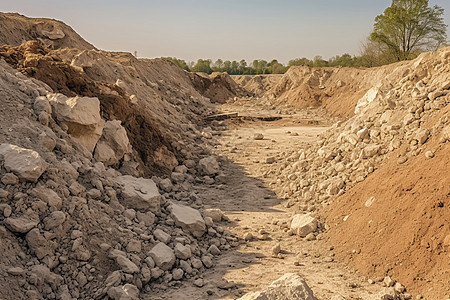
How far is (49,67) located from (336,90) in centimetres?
1842

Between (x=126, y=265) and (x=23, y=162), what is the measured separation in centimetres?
188

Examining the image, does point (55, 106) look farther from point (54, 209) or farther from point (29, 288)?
point (29, 288)

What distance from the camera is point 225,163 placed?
10461 millimetres

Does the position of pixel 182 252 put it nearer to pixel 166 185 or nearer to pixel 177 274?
pixel 177 274

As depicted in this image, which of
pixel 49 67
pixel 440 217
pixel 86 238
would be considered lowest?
pixel 86 238

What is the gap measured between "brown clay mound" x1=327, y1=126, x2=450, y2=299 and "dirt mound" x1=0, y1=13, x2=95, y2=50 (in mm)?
18610

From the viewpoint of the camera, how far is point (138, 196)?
20.6 ft

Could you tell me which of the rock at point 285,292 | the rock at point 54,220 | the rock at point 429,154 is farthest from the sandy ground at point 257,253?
the rock at point 429,154

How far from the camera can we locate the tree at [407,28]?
2747cm

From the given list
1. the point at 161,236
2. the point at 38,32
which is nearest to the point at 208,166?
the point at 161,236

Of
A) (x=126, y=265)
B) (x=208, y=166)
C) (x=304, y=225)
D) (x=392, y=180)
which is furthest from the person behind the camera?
(x=208, y=166)

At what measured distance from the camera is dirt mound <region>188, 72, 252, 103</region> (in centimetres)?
3028

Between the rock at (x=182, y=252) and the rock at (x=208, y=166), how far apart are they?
4.09m

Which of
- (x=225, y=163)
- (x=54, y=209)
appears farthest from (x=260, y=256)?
(x=225, y=163)
